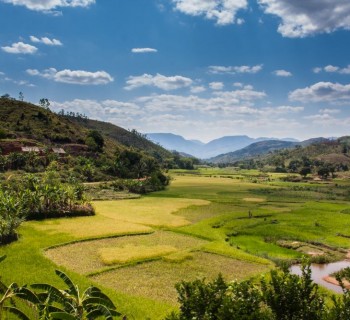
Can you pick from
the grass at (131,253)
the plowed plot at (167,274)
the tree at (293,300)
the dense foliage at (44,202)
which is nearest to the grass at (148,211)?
the dense foliage at (44,202)

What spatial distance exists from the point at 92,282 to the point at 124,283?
285 cm

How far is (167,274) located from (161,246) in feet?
32.6

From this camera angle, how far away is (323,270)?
41625mm

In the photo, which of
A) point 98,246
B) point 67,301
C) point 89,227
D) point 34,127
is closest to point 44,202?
point 89,227

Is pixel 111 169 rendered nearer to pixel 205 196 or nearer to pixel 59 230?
pixel 205 196

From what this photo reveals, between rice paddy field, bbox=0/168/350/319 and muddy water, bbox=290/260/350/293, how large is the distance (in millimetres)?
1286

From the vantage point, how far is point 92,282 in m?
32.0

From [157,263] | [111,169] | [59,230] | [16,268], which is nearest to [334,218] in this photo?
[157,263]

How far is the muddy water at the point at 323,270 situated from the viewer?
36.9 metres

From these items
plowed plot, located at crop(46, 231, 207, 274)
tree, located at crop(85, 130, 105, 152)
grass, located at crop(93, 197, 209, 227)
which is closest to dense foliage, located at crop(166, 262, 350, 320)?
plowed plot, located at crop(46, 231, 207, 274)

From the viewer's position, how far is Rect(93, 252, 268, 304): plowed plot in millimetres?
31139

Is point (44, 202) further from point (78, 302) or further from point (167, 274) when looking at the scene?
point (78, 302)

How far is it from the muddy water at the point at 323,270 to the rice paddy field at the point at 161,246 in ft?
4.22

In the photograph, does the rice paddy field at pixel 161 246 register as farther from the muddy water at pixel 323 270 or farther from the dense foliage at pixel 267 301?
the dense foliage at pixel 267 301
